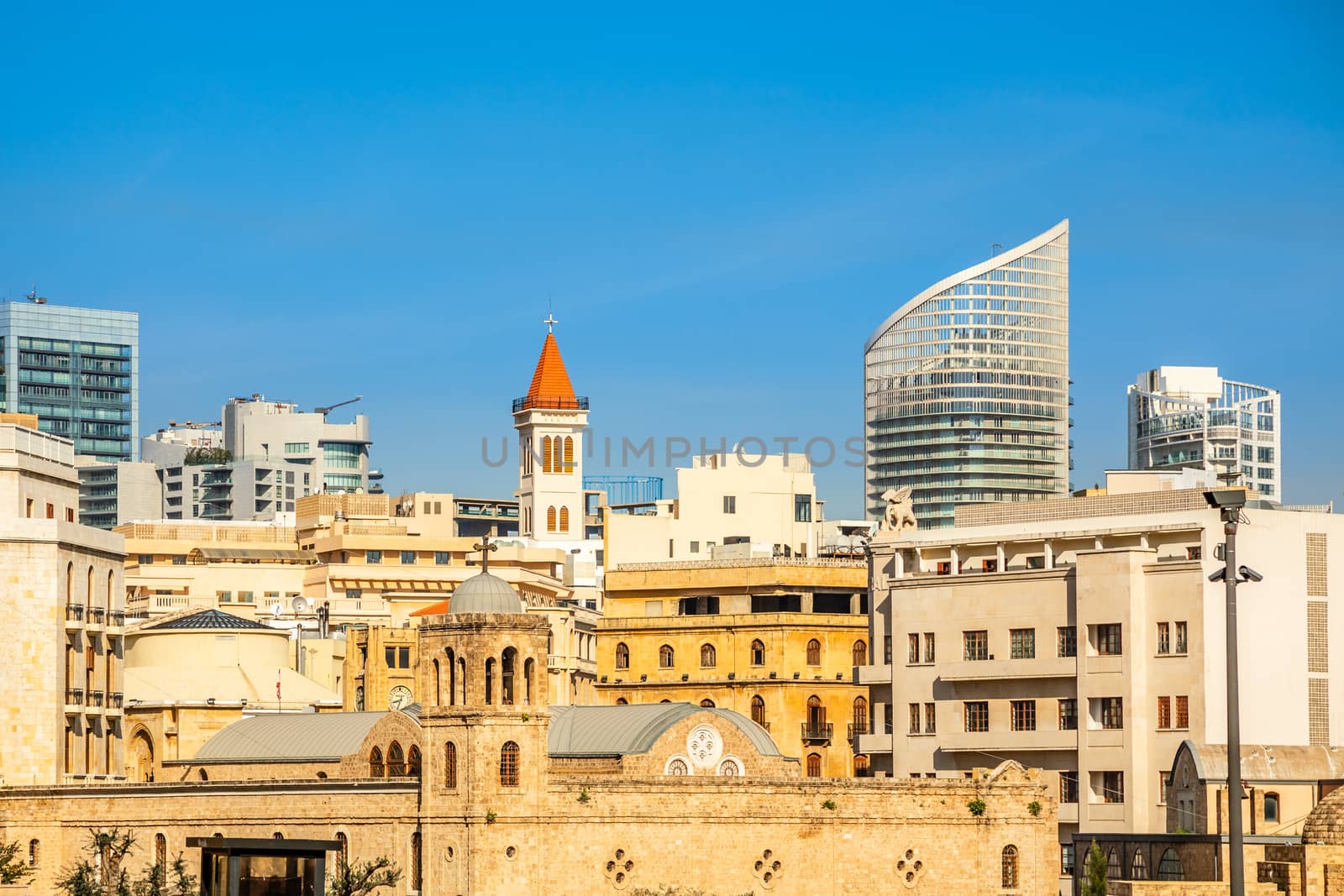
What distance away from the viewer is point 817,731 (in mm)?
115188

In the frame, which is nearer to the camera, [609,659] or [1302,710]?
[1302,710]

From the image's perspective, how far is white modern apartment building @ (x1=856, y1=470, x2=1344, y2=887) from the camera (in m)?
91.5

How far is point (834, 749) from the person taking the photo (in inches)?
4523

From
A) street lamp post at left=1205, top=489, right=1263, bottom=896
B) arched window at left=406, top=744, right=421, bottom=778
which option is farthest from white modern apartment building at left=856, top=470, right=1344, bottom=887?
street lamp post at left=1205, top=489, right=1263, bottom=896

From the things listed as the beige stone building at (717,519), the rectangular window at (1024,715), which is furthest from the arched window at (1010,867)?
the beige stone building at (717,519)

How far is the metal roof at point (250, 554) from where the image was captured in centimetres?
16488

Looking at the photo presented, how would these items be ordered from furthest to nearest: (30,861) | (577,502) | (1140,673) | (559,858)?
(577,502), (1140,673), (30,861), (559,858)

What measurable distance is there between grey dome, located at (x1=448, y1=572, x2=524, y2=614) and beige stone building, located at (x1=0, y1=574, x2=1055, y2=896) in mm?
70

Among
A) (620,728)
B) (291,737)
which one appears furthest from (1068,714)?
(291,737)

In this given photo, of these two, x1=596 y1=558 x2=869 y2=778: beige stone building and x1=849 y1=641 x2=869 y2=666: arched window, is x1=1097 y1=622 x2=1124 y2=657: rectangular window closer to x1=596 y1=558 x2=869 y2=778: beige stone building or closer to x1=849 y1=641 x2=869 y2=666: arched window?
x1=596 y1=558 x2=869 y2=778: beige stone building

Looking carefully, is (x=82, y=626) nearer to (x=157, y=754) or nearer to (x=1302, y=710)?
(x=157, y=754)

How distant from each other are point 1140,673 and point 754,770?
15.1 metres

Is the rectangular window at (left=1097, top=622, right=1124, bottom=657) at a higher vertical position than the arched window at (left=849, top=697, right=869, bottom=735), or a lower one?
higher

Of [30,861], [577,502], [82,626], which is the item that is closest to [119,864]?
[30,861]
